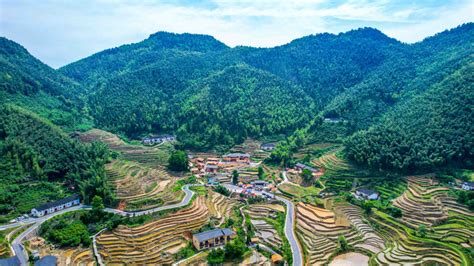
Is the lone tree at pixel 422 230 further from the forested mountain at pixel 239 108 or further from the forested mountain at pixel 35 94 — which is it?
the forested mountain at pixel 35 94

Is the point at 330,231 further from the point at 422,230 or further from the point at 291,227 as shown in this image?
the point at 422,230

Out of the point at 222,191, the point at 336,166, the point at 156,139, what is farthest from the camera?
the point at 156,139

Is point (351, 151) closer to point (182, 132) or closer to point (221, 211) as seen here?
point (221, 211)

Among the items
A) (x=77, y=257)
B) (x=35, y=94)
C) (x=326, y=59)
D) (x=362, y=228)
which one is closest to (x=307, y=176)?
(x=362, y=228)

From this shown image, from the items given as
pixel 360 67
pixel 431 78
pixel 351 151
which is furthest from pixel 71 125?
pixel 360 67

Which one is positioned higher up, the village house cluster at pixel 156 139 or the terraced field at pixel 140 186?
the village house cluster at pixel 156 139

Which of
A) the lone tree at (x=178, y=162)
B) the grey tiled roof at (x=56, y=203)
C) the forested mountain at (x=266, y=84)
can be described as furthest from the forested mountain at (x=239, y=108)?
the grey tiled roof at (x=56, y=203)
